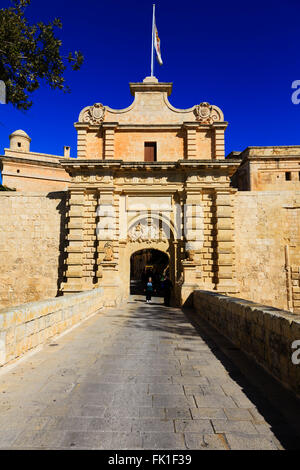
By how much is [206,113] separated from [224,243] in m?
6.72

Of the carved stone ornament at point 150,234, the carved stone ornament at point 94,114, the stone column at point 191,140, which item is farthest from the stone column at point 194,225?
the carved stone ornament at point 94,114

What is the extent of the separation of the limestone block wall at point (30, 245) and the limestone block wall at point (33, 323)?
289 inches

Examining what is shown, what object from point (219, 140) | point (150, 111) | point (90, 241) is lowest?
point (90, 241)

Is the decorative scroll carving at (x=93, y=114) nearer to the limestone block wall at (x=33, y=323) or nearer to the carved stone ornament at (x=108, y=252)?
the carved stone ornament at (x=108, y=252)

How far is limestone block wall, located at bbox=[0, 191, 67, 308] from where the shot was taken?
48.6 ft

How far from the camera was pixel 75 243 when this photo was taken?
1418 centimetres

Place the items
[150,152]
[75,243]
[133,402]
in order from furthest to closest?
[150,152], [75,243], [133,402]

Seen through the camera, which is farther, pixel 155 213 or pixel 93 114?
pixel 93 114

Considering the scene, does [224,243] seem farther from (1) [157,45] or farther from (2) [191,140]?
(1) [157,45]

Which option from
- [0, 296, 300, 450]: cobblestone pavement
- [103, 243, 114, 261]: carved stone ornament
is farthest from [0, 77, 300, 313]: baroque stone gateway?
[0, 296, 300, 450]: cobblestone pavement

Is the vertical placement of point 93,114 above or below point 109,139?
above

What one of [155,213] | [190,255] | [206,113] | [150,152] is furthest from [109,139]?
[190,255]

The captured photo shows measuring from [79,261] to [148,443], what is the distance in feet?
39.9
